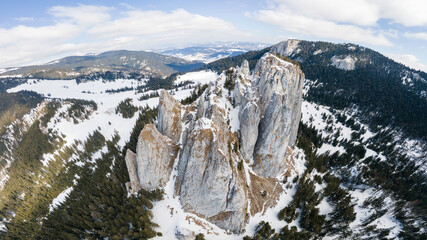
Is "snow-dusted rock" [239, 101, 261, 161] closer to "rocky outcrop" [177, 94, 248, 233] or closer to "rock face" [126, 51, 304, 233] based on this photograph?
"rock face" [126, 51, 304, 233]

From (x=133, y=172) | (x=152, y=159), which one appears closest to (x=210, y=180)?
(x=152, y=159)

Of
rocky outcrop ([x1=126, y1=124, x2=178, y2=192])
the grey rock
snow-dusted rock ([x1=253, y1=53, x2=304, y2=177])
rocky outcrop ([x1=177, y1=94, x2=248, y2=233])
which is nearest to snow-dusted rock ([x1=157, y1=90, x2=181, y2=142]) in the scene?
rocky outcrop ([x1=126, y1=124, x2=178, y2=192])

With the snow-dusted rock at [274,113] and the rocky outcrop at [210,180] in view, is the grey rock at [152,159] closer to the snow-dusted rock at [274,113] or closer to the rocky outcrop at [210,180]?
the rocky outcrop at [210,180]

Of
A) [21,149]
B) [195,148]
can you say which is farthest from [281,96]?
[21,149]

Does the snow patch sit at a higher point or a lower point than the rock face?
lower

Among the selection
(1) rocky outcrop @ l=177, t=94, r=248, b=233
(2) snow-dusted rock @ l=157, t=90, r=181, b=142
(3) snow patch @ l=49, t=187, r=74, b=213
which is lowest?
(3) snow patch @ l=49, t=187, r=74, b=213

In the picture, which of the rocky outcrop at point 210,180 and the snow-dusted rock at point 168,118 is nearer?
the rocky outcrop at point 210,180

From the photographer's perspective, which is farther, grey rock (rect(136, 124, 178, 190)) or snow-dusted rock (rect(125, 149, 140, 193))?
snow-dusted rock (rect(125, 149, 140, 193))

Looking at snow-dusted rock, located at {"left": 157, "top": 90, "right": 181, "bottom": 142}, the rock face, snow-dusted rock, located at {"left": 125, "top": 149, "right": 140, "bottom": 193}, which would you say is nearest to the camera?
the rock face

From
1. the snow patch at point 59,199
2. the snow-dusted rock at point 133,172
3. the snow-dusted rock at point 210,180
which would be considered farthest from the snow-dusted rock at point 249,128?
the snow patch at point 59,199

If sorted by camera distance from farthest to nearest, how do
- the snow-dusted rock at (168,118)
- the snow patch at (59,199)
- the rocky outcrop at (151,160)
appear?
1. the snow patch at (59,199)
2. the snow-dusted rock at (168,118)
3. the rocky outcrop at (151,160)
